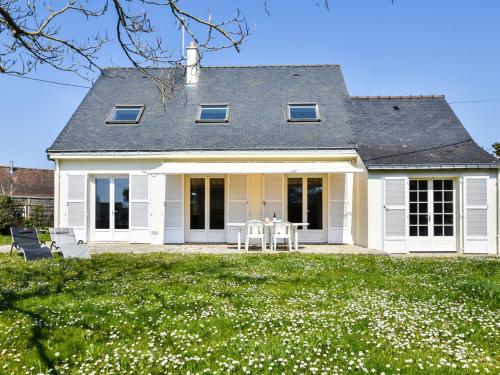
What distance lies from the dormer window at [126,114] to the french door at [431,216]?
39.7 ft

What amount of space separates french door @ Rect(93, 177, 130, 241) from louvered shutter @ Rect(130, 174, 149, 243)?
0.52 metres

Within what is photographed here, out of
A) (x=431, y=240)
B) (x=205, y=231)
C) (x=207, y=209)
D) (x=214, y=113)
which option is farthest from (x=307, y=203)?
(x=214, y=113)

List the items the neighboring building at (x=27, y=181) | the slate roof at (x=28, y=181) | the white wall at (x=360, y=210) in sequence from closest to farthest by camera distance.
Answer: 1. the white wall at (x=360, y=210)
2. the neighboring building at (x=27, y=181)
3. the slate roof at (x=28, y=181)

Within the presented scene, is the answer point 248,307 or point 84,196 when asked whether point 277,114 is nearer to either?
point 84,196

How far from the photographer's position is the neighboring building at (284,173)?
48.1 feet

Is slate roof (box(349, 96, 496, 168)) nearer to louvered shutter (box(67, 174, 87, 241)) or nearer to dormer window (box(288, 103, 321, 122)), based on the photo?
dormer window (box(288, 103, 321, 122))

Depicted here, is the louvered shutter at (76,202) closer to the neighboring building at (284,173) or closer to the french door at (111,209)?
the neighboring building at (284,173)

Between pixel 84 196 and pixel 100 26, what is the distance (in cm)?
1139

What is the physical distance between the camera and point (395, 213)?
14656 mm

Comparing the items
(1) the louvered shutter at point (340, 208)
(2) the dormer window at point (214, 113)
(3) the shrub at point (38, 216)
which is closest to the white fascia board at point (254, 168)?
(1) the louvered shutter at point (340, 208)

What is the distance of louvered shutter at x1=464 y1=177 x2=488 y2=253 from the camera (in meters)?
14.4

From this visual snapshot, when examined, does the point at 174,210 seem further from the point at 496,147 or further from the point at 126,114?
the point at 496,147

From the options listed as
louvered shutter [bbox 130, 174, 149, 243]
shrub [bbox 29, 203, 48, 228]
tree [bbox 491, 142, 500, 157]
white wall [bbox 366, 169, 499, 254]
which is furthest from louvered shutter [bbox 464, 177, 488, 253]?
shrub [bbox 29, 203, 48, 228]

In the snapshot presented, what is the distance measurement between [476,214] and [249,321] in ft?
39.0
